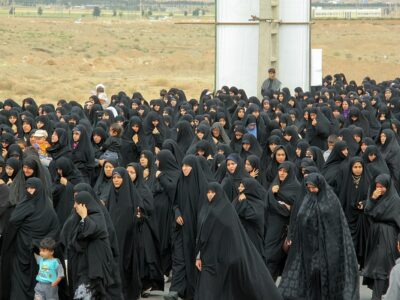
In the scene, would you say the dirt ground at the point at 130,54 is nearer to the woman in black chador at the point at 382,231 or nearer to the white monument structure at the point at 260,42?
the white monument structure at the point at 260,42

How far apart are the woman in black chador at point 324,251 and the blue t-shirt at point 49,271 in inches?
76.4

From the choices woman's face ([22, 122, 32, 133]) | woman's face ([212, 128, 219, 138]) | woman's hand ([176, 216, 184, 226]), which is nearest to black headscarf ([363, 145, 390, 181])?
woman's hand ([176, 216, 184, 226])

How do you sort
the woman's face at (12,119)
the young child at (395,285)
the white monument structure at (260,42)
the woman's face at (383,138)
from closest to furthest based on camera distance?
1. the young child at (395,285)
2. the woman's face at (383,138)
3. the woman's face at (12,119)
4. the white monument structure at (260,42)

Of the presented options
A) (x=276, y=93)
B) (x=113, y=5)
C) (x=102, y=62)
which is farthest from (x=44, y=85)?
(x=113, y=5)

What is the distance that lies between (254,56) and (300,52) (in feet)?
3.23

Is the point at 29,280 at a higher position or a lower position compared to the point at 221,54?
lower

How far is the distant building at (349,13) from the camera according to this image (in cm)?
8468

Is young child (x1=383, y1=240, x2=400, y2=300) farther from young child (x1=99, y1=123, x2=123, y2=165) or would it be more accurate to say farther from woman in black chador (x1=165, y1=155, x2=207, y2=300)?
young child (x1=99, y1=123, x2=123, y2=165)

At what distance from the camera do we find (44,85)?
3969cm

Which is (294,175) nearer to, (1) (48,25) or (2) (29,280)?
(2) (29,280)

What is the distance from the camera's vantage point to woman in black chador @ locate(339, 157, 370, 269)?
11.5m

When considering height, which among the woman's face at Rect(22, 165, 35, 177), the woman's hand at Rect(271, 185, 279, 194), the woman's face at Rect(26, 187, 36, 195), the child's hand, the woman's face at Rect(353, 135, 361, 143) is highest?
the woman's face at Rect(22, 165, 35, 177)

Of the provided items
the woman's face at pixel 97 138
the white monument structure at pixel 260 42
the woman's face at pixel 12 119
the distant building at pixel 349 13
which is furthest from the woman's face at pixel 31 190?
the distant building at pixel 349 13

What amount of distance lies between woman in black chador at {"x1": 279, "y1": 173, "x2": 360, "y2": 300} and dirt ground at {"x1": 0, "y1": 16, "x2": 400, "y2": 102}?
26776 millimetres
